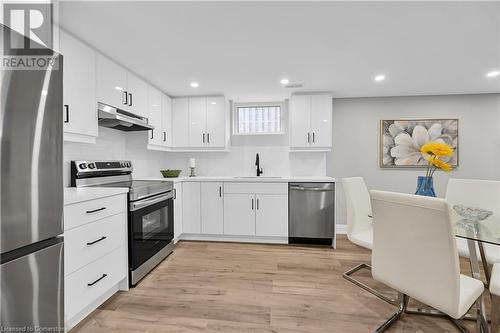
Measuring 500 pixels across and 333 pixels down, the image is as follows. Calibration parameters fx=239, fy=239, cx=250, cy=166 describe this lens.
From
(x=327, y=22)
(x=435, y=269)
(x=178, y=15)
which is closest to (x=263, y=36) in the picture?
(x=327, y=22)

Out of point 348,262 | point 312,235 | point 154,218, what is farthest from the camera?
point 312,235

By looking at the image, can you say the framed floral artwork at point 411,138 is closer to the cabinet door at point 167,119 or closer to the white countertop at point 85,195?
the cabinet door at point 167,119

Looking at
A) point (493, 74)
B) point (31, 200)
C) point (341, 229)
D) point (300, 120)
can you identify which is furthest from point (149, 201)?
point (493, 74)

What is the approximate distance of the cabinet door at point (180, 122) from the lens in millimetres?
3885

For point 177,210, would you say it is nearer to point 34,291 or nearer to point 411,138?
point 34,291

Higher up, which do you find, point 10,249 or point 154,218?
point 10,249

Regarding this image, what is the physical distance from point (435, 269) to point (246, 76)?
259 cm

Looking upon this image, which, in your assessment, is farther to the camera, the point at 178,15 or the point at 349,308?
the point at 349,308

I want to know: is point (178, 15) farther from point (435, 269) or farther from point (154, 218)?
point (435, 269)

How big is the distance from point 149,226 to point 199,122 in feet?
6.24

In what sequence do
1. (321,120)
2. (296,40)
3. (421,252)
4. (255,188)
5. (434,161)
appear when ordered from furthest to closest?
(321,120) → (255,188) → (296,40) → (434,161) → (421,252)

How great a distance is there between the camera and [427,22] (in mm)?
1836

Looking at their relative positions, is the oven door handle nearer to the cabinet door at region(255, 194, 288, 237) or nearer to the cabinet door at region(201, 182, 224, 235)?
the cabinet door at region(201, 182, 224, 235)

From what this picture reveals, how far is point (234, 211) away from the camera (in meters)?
3.47
